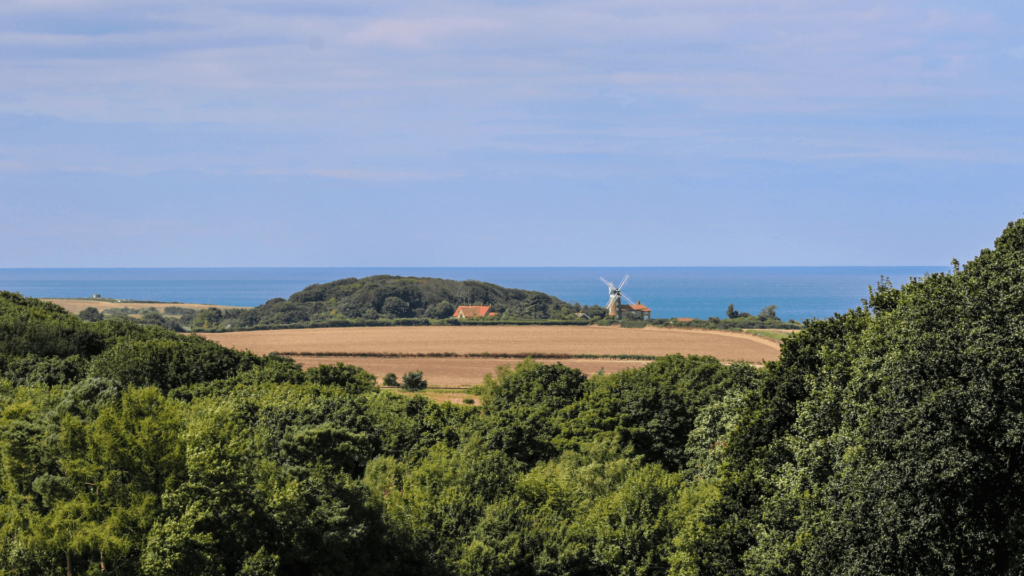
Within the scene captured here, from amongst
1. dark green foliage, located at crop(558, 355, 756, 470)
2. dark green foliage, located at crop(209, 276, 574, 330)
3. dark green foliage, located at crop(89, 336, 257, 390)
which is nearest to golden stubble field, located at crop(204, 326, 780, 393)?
dark green foliage, located at crop(89, 336, 257, 390)

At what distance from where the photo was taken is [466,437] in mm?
38156

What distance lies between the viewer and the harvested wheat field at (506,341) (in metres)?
103

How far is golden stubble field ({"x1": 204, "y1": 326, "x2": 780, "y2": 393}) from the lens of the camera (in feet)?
302

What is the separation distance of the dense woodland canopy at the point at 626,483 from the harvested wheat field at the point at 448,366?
47.4 m

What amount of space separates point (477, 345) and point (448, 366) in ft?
58.6

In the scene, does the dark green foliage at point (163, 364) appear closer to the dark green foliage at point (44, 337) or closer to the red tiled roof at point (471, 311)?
the dark green foliage at point (44, 337)

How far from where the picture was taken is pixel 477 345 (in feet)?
364

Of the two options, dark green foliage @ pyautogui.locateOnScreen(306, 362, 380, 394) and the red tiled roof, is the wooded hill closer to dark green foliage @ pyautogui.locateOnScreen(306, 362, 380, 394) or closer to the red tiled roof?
the red tiled roof

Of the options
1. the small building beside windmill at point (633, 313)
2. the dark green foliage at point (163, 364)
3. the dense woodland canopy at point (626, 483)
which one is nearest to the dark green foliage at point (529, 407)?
the dense woodland canopy at point (626, 483)

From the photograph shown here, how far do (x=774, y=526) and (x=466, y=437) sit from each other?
63.9 feet

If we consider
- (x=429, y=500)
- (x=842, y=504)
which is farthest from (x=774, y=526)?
(x=429, y=500)

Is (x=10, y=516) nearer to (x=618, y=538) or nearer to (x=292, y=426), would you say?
(x=292, y=426)

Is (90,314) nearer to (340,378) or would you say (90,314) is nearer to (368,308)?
(368,308)

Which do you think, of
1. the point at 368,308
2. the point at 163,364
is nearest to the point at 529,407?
the point at 163,364
